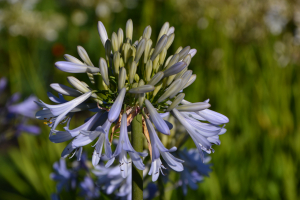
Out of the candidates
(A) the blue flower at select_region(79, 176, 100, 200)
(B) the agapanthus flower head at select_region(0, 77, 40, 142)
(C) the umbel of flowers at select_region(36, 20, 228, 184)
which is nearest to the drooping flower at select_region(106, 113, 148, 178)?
(C) the umbel of flowers at select_region(36, 20, 228, 184)

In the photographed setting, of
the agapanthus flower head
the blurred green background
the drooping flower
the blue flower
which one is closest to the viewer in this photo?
the drooping flower

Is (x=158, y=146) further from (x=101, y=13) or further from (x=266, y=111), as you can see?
(x=101, y=13)

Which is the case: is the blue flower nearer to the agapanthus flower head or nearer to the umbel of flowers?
the umbel of flowers

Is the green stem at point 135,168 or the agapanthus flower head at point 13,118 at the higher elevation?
the green stem at point 135,168

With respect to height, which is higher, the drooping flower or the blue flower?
the drooping flower

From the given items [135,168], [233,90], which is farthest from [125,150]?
[233,90]

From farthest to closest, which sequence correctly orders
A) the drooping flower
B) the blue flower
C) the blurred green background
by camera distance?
the blurred green background
the blue flower
the drooping flower

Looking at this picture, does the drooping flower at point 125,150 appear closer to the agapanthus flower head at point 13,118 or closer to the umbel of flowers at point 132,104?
the umbel of flowers at point 132,104

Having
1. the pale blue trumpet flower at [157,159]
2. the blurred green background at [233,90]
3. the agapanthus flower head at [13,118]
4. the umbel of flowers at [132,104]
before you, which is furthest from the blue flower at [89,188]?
the blurred green background at [233,90]

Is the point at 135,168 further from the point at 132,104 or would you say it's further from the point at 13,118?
the point at 13,118
